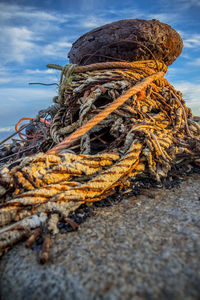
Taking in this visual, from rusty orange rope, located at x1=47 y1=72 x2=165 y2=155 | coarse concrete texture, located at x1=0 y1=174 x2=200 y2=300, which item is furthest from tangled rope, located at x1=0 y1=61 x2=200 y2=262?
coarse concrete texture, located at x1=0 y1=174 x2=200 y2=300

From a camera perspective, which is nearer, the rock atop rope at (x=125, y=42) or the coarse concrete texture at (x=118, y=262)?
the coarse concrete texture at (x=118, y=262)

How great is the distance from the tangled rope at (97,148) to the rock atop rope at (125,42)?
108mm

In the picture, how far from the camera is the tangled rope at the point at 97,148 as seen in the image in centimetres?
68

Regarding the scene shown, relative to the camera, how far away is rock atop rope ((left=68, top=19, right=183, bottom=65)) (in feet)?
4.90

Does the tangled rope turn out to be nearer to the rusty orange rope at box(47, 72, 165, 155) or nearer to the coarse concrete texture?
the rusty orange rope at box(47, 72, 165, 155)

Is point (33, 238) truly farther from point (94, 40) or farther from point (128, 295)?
point (94, 40)

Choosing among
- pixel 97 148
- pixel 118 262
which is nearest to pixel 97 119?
pixel 97 148

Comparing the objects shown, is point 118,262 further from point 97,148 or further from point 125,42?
point 125,42

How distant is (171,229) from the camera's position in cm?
58

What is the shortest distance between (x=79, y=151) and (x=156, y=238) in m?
0.78

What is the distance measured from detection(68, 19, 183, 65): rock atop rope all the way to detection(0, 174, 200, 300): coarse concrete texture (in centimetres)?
131

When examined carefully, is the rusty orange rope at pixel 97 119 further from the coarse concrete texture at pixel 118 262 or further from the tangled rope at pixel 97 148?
the coarse concrete texture at pixel 118 262

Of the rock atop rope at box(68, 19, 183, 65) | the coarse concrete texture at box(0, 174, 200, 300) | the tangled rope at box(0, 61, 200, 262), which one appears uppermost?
the rock atop rope at box(68, 19, 183, 65)

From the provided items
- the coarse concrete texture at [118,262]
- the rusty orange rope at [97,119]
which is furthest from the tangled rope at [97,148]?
Result: the coarse concrete texture at [118,262]
